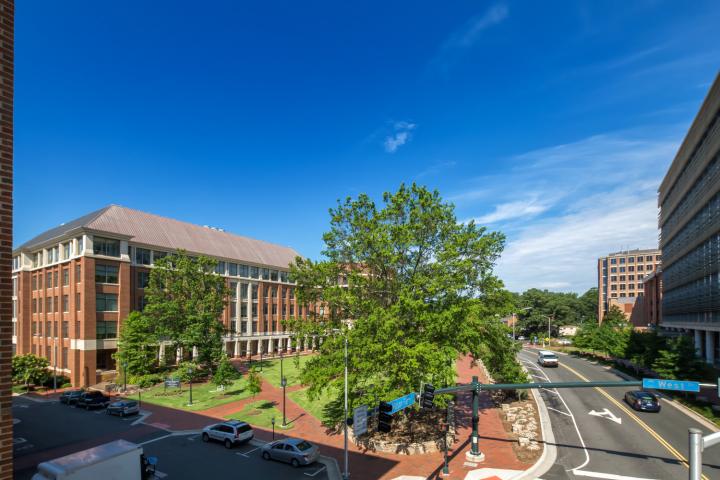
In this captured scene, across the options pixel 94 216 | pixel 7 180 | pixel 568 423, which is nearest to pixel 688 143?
pixel 568 423

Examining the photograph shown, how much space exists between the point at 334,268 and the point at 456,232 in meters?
8.65

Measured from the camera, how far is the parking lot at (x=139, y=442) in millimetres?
23266

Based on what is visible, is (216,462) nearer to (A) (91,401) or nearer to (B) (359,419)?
(B) (359,419)

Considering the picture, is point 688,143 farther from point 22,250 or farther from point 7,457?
point 22,250

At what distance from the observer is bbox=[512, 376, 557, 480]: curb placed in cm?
2148

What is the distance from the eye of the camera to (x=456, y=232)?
28.2 meters

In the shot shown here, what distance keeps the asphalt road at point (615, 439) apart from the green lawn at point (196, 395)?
28829 mm

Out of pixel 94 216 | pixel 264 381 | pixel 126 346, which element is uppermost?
pixel 94 216

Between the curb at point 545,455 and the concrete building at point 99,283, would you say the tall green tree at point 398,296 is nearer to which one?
the curb at point 545,455

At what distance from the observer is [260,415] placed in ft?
113

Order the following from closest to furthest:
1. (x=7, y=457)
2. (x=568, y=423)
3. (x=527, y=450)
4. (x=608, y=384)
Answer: (x=7, y=457)
(x=608, y=384)
(x=527, y=450)
(x=568, y=423)

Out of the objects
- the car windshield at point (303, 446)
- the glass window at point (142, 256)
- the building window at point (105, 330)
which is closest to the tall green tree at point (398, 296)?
the car windshield at point (303, 446)

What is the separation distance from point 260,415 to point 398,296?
696 inches

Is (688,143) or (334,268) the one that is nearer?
(334,268)
